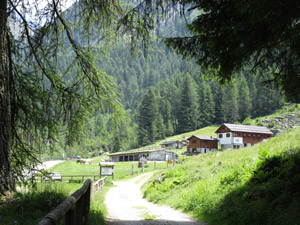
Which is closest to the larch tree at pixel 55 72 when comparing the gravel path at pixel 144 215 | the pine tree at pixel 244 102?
the gravel path at pixel 144 215

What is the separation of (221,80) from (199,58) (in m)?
1.14

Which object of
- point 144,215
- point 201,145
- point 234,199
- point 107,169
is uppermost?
point 201,145

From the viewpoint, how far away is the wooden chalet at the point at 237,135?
55.2m

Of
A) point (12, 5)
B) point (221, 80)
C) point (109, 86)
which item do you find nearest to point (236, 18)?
point (221, 80)

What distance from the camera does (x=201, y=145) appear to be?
64.0 m

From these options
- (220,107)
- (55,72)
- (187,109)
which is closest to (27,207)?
(55,72)

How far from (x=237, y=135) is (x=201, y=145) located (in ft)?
36.4

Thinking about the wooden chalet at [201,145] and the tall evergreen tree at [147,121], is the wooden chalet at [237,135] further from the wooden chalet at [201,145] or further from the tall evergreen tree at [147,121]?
the tall evergreen tree at [147,121]

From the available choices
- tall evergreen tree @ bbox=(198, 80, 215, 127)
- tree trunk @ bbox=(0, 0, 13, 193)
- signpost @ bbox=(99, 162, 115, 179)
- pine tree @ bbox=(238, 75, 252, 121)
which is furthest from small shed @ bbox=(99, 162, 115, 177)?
pine tree @ bbox=(238, 75, 252, 121)

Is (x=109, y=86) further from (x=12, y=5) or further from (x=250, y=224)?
(x=250, y=224)

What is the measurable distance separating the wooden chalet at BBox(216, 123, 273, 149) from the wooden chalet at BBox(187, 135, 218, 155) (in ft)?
20.9

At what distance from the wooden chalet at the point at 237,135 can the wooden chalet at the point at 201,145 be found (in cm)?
636

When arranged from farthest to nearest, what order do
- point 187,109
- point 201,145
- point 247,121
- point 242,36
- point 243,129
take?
point 187,109 → point 247,121 → point 201,145 → point 243,129 → point 242,36

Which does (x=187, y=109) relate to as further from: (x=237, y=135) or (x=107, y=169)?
(x=107, y=169)
